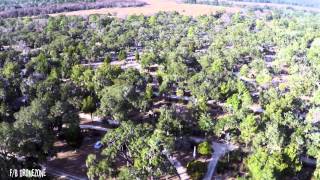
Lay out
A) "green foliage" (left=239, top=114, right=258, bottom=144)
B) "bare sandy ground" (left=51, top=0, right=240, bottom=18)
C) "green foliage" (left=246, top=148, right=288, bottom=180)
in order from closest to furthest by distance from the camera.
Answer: "green foliage" (left=246, top=148, right=288, bottom=180) → "green foliage" (left=239, top=114, right=258, bottom=144) → "bare sandy ground" (left=51, top=0, right=240, bottom=18)

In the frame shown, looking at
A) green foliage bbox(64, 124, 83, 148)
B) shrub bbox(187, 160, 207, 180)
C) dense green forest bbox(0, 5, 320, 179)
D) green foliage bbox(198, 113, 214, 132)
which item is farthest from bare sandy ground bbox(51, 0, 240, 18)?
shrub bbox(187, 160, 207, 180)

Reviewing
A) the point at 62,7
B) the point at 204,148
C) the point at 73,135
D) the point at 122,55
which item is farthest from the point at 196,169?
the point at 62,7

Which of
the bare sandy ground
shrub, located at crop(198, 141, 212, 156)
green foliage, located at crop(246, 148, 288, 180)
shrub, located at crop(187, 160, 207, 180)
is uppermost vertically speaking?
the bare sandy ground

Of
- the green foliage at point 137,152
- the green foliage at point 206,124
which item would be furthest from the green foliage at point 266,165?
the green foliage at point 137,152

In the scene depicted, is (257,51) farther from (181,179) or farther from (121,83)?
(181,179)

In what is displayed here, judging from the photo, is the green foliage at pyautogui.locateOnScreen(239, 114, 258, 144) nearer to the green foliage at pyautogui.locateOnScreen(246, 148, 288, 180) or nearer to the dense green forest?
the dense green forest

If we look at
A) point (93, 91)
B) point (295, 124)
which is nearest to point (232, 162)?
point (295, 124)
